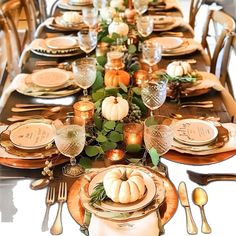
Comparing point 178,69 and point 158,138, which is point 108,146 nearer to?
point 158,138

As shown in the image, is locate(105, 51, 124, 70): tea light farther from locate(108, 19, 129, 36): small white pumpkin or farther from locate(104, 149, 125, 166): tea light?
locate(104, 149, 125, 166): tea light

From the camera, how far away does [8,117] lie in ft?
4.40

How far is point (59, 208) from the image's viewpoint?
3.13 feet

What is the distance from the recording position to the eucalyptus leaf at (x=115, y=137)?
3.80 feet

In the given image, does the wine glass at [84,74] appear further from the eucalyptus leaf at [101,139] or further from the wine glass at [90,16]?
the wine glass at [90,16]

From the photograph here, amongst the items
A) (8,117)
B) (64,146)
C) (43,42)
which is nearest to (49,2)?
(43,42)

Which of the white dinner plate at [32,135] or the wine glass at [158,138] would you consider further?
the white dinner plate at [32,135]

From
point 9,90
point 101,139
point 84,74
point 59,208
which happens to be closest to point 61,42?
point 9,90

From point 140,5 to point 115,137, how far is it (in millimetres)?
1215

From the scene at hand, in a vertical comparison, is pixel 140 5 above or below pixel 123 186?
below

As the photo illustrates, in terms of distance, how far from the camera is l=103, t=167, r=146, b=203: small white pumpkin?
0.87 m

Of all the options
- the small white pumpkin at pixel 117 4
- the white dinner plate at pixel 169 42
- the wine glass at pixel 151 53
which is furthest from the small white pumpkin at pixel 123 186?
the small white pumpkin at pixel 117 4

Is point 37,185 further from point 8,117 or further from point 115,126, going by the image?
point 8,117

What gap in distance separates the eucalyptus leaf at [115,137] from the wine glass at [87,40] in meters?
0.62
